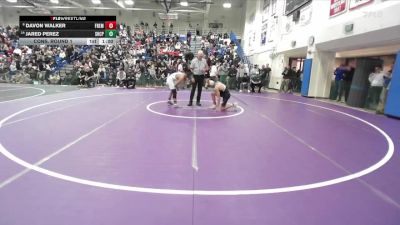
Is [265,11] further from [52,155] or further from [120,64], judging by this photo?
[52,155]

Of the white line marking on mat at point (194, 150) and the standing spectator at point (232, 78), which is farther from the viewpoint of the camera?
the standing spectator at point (232, 78)

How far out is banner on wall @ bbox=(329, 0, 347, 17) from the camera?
450 inches

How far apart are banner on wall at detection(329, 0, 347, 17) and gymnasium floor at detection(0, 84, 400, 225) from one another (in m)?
6.84

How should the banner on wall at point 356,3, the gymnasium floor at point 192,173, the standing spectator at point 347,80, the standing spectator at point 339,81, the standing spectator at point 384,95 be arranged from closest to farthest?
the gymnasium floor at point 192,173 → the standing spectator at point 384,95 → the banner on wall at point 356,3 → the standing spectator at point 347,80 → the standing spectator at point 339,81

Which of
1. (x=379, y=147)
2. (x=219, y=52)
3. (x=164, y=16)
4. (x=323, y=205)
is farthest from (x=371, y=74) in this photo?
(x=164, y=16)

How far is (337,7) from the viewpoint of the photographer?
12.0 m

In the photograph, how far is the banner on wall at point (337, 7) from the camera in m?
11.4

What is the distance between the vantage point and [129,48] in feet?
82.0

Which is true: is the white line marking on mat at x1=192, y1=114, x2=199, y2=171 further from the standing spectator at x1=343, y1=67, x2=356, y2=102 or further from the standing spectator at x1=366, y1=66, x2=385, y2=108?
the standing spectator at x1=343, y1=67, x2=356, y2=102

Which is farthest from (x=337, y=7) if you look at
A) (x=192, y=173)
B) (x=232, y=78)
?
(x=192, y=173)

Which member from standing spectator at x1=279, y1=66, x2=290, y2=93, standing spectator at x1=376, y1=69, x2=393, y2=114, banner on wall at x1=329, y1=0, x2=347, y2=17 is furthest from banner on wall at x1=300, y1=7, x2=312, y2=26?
Answer: standing spectator at x1=376, y1=69, x2=393, y2=114

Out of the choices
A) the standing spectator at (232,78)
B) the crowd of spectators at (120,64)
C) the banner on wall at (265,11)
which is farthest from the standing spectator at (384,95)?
the banner on wall at (265,11)
